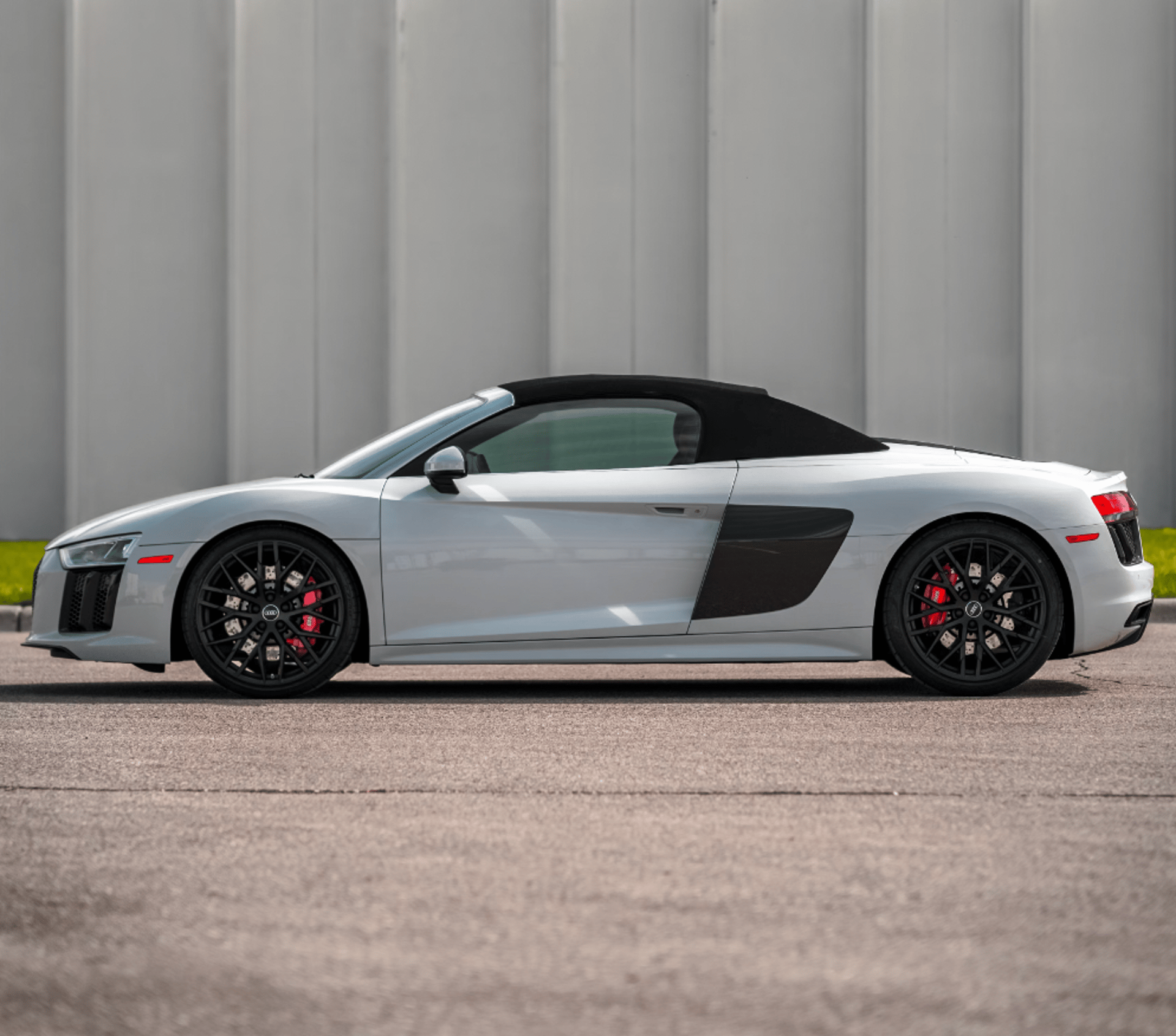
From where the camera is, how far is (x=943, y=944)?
11.3 feet

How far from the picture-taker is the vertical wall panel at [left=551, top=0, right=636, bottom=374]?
A: 19203mm

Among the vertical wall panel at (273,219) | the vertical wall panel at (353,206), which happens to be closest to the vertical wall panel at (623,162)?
the vertical wall panel at (353,206)

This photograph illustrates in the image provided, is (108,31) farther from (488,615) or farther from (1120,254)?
(488,615)

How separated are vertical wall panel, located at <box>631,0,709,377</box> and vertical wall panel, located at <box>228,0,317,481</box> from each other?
12.0 ft

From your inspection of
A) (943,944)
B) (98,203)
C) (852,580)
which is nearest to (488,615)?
(852,580)

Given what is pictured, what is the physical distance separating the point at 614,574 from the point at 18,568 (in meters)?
Answer: 8.97

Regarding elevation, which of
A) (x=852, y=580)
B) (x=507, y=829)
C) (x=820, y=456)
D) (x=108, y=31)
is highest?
(x=108, y=31)

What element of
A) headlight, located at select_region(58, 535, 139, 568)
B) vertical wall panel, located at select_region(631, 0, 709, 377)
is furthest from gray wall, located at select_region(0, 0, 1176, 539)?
headlight, located at select_region(58, 535, 139, 568)

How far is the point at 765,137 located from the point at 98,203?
755 centimetres

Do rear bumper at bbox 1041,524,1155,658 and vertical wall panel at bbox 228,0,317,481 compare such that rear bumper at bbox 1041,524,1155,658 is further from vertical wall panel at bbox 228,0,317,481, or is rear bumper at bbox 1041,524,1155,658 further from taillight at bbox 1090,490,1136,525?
vertical wall panel at bbox 228,0,317,481

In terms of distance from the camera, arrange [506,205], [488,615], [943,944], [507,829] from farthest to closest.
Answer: [506,205]
[488,615]
[507,829]
[943,944]

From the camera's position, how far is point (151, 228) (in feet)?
63.8

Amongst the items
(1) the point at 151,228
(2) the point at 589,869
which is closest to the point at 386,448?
(2) the point at 589,869

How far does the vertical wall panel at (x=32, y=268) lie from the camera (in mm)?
19484
